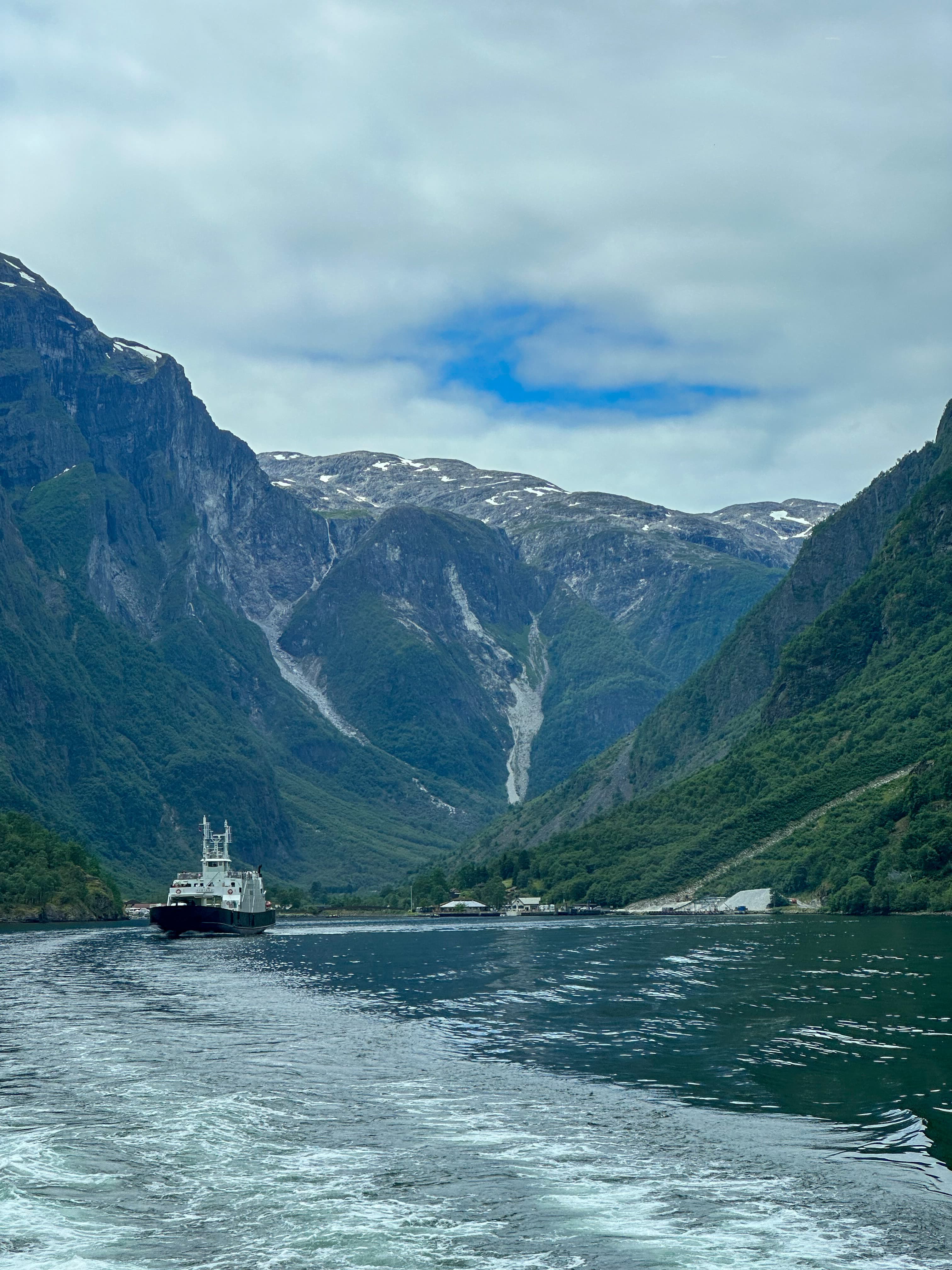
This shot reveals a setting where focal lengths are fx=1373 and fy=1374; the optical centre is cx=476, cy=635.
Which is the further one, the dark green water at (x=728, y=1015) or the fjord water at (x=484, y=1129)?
the dark green water at (x=728, y=1015)

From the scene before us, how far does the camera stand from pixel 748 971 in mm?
130500

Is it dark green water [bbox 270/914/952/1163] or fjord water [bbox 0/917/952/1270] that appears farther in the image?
dark green water [bbox 270/914/952/1163]

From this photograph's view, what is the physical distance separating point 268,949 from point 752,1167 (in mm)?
151775

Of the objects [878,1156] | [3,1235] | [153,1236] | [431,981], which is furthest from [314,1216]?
[431,981]

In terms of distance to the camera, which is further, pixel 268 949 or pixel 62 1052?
pixel 268 949

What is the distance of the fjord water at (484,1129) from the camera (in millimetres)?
41500

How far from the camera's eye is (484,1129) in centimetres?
5741

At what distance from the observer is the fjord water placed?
41.5 metres

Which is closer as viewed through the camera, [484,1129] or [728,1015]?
[484,1129]

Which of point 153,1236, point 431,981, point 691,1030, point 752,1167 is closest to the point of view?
point 153,1236

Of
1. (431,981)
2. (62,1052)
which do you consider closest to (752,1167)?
(62,1052)

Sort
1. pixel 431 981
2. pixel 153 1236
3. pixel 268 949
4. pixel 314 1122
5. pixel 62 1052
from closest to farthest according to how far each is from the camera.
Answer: pixel 153 1236 < pixel 314 1122 < pixel 62 1052 < pixel 431 981 < pixel 268 949

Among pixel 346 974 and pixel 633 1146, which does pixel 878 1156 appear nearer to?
pixel 633 1146

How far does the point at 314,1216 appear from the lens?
44.2 metres
